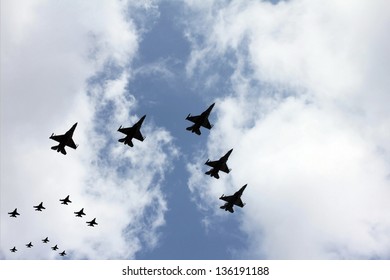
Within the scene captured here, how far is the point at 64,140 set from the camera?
56.0 m

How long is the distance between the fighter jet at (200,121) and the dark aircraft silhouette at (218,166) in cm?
513

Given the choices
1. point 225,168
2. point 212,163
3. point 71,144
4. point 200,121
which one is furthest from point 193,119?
point 71,144

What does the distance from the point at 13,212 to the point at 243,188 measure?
58415mm

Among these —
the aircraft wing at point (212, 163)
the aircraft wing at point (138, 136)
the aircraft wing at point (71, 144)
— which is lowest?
the aircraft wing at point (212, 163)

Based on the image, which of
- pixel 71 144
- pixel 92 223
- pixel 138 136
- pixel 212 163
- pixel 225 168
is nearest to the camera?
pixel 138 136

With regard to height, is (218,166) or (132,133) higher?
(132,133)

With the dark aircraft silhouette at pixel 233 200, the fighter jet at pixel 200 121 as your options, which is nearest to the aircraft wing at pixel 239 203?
the dark aircraft silhouette at pixel 233 200

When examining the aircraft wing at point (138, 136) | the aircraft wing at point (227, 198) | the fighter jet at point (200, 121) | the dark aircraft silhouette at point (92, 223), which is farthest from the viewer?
the dark aircraft silhouette at point (92, 223)

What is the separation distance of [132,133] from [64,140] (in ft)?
36.3

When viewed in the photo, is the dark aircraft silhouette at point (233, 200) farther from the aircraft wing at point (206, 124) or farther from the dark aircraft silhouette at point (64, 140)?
the dark aircraft silhouette at point (64, 140)

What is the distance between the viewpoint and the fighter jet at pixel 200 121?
53.6m

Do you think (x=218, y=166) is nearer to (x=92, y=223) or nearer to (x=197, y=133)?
(x=197, y=133)
